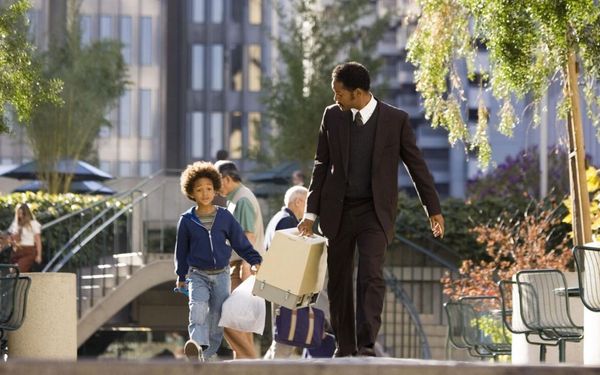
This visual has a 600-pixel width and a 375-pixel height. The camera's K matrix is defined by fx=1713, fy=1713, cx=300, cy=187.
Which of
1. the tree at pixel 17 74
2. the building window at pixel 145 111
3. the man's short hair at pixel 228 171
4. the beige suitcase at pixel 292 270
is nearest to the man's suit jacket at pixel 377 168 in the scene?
the beige suitcase at pixel 292 270

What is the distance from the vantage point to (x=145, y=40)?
236 feet

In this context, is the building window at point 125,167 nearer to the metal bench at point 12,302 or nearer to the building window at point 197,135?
the building window at point 197,135

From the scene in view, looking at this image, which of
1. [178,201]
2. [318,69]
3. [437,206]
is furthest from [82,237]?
[437,206]

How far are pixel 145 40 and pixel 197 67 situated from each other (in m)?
2.47

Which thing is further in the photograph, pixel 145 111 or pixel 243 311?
pixel 145 111

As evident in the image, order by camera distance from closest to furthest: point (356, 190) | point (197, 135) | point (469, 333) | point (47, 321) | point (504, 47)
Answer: point (356, 190) → point (47, 321) → point (469, 333) → point (504, 47) → point (197, 135)

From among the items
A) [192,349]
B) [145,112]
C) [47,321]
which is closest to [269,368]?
[192,349]

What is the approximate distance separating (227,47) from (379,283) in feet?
205

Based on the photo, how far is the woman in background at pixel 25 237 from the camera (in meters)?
23.2

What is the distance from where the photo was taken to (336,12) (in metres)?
38.8

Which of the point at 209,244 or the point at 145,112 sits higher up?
the point at 145,112

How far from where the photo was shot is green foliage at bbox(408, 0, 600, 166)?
14992mm

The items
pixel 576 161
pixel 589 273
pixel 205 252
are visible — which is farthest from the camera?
pixel 576 161

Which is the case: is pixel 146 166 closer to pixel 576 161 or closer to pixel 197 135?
pixel 197 135
